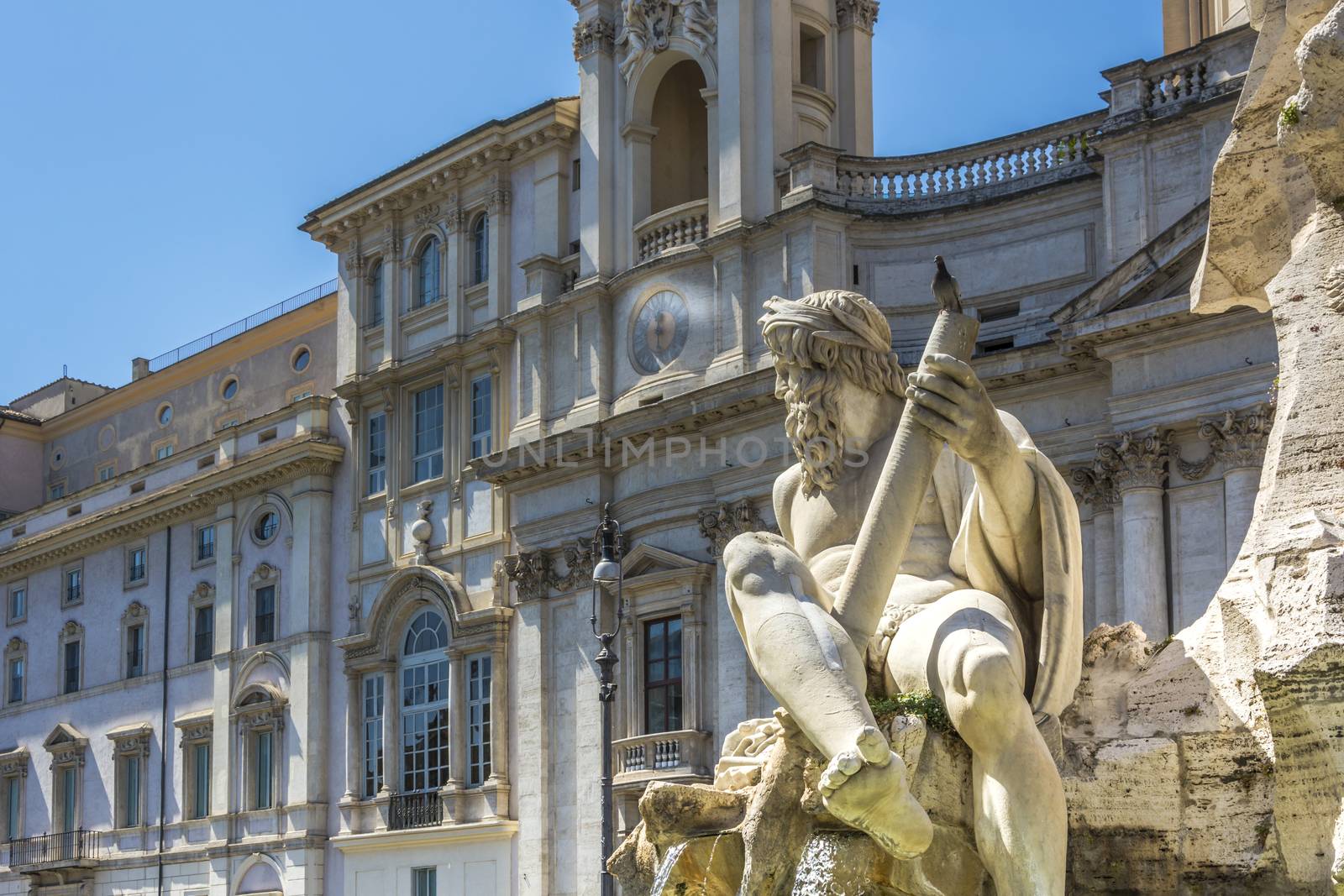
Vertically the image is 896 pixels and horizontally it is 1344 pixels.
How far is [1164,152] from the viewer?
86.7 ft

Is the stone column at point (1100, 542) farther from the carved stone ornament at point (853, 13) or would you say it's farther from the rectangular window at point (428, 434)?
the rectangular window at point (428, 434)

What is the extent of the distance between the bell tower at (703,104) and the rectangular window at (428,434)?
5070 millimetres

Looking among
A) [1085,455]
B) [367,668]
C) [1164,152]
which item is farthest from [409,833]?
[1164,152]

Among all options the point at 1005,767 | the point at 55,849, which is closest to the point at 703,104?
the point at 55,849

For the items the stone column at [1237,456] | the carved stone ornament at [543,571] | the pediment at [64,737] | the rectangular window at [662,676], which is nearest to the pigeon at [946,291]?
the stone column at [1237,456]

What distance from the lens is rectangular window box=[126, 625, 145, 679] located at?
44312 mm

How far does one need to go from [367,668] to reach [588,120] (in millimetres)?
11220

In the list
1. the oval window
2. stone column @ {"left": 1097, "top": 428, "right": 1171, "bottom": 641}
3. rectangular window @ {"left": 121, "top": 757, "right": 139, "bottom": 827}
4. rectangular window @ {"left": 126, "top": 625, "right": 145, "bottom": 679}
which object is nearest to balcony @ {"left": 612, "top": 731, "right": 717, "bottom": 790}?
stone column @ {"left": 1097, "top": 428, "right": 1171, "bottom": 641}

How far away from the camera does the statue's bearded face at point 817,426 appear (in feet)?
21.4

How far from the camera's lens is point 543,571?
33562 millimetres

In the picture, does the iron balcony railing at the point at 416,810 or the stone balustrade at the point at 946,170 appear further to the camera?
the iron balcony railing at the point at 416,810

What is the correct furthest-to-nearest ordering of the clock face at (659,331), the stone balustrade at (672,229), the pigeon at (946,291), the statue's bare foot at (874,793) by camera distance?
the stone balustrade at (672,229)
the clock face at (659,331)
the pigeon at (946,291)
the statue's bare foot at (874,793)

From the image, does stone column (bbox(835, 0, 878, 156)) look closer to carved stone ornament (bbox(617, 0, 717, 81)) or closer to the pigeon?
carved stone ornament (bbox(617, 0, 717, 81))

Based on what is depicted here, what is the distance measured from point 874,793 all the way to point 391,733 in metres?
32.1
